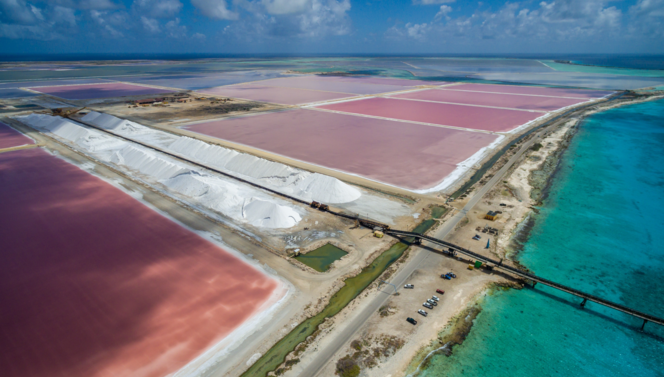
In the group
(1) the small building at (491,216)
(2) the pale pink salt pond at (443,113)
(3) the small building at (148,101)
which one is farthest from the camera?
(3) the small building at (148,101)

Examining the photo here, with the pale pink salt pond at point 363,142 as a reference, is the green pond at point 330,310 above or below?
below

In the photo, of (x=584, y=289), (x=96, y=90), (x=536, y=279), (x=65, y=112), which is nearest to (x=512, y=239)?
(x=536, y=279)

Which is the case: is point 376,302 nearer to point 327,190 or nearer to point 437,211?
point 437,211

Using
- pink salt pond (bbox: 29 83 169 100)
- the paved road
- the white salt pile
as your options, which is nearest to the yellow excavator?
the white salt pile

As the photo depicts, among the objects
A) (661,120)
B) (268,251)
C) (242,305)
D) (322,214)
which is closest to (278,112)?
(322,214)

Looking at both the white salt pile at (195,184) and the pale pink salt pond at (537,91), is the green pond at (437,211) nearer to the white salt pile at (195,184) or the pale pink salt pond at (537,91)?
the white salt pile at (195,184)

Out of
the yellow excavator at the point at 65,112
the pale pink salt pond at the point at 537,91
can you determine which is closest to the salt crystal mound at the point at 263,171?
the yellow excavator at the point at 65,112

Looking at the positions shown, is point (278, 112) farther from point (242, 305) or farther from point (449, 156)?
point (242, 305)

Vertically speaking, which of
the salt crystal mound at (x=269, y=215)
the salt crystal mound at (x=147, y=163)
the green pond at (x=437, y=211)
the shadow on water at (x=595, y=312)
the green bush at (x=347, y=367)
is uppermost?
the salt crystal mound at (x=147, y=163)
